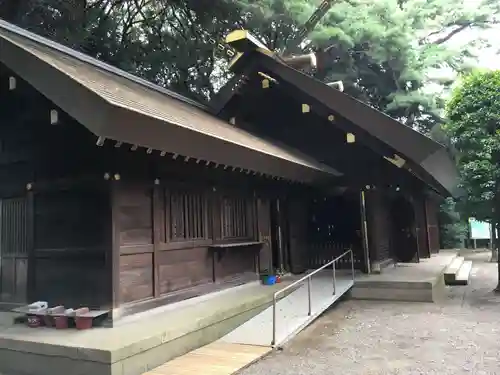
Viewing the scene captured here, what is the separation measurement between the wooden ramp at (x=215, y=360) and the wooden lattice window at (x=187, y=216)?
1.81 metres

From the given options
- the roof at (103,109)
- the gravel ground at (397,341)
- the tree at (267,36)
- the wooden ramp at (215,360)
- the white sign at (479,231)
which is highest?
the tree at (267,36)

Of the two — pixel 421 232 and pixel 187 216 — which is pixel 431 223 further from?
pixel 187 216

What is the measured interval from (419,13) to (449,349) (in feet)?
46.0

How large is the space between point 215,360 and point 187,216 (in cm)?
251

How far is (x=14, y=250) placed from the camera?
6043 mm

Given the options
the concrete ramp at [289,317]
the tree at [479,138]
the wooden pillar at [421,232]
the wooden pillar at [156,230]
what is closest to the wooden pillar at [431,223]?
the wooden pillar at [421,232]

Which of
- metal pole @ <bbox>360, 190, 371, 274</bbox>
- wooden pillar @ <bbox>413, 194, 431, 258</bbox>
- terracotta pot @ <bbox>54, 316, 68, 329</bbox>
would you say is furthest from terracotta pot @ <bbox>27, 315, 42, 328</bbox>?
wooden pillar @ <bbox>413, 194, 431, 258</bbox>

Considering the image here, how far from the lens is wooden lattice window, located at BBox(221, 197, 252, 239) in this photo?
762cm

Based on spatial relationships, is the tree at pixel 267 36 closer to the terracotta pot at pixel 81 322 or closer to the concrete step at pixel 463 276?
the concrete step at pixel 463 276

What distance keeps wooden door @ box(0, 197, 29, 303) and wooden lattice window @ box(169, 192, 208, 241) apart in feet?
6.27

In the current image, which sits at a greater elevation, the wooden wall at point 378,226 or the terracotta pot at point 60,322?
the wooden wall at point 378,226

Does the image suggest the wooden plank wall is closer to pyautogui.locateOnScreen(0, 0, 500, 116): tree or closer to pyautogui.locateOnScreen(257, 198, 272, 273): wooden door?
pyautogui.locateOnScreen(257, 198, 272, 273): wooden door

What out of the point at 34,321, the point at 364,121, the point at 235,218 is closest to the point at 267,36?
the point at 364,121

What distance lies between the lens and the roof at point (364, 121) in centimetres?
762
